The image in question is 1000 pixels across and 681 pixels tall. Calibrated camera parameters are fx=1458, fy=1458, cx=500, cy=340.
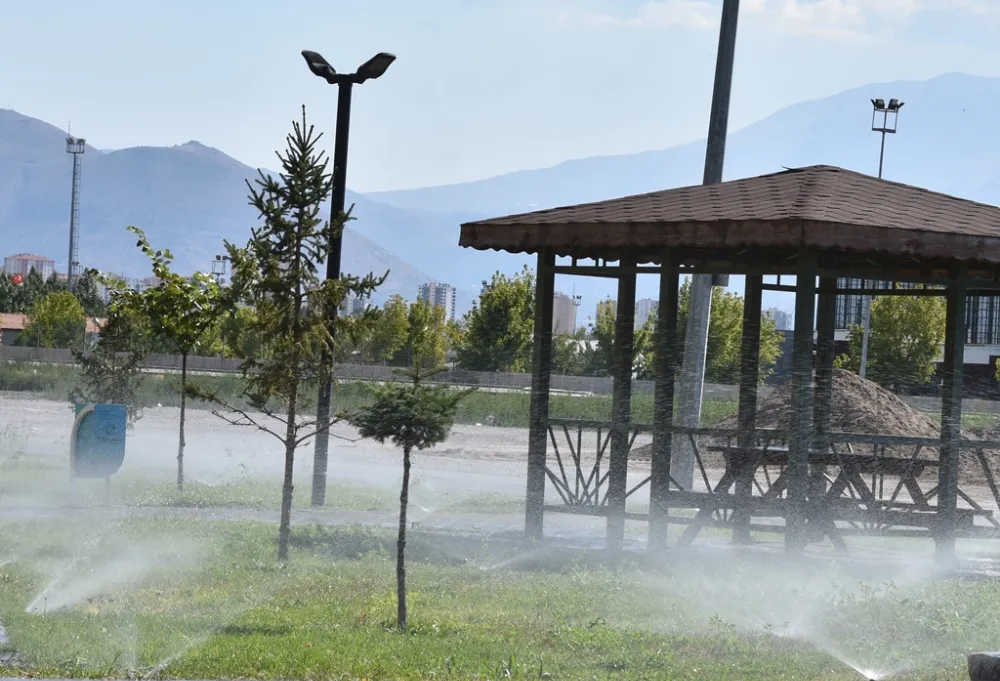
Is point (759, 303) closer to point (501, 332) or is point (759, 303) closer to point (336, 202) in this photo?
point (336, 202)

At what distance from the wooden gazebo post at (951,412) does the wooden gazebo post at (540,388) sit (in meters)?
3.87

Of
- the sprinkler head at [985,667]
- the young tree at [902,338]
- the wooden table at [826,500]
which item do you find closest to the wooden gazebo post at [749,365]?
the wooden table at [826,500]

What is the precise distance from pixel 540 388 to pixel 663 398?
124 cm

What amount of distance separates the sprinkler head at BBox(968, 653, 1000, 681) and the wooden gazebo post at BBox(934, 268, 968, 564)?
289 inches

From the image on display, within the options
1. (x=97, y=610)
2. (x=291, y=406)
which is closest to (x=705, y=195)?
(x=291, y=406)

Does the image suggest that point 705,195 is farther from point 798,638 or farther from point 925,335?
point 925,335

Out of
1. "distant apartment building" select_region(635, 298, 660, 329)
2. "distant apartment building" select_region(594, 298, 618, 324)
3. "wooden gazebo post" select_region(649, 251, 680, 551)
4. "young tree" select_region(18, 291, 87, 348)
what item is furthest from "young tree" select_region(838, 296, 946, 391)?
"young tree" select_region(18, 291, 87, 348)

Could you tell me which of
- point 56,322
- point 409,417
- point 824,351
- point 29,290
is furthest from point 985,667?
point 29,290

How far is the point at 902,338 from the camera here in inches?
1848

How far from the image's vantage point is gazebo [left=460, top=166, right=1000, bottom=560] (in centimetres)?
1303

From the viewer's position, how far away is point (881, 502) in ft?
49.0

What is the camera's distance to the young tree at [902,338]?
43.8 metres

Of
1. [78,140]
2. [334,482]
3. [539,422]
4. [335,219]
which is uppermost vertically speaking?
[78,140]

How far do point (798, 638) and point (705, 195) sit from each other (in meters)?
5.88
